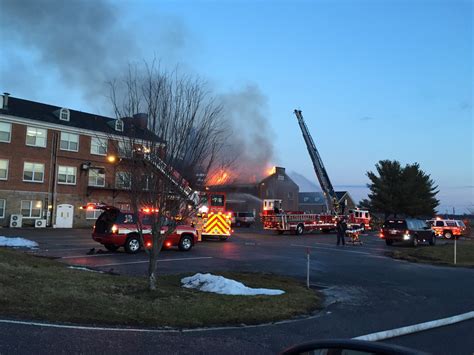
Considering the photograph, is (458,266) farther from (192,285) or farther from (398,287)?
(192,285)

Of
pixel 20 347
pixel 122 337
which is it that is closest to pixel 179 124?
pixel 122 337

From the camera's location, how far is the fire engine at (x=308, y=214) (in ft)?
134

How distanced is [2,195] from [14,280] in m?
31.1

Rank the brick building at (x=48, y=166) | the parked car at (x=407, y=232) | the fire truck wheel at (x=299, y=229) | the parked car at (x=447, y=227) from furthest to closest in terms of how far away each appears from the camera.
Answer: the parked car at (x=447, y=227)
the fire truck wheel at (x=299, y=229)
the brick building at (x=48, y=166)
the parked car at (x=407, y=232)

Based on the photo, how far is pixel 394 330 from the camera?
775 cm

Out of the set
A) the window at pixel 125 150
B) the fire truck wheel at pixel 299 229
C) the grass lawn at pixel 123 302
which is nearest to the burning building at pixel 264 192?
the fire truck wheel at pixel 299 229

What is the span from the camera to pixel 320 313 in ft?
31.2

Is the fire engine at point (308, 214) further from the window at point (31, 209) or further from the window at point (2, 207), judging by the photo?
the window at point (2, 207)

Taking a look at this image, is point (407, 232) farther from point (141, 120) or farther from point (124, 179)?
point (141, 120)

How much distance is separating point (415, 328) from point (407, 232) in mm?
24054

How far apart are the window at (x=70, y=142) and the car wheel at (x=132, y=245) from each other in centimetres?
2475

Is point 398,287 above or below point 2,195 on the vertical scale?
below

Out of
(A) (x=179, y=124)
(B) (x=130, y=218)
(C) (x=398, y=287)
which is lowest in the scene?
(C) (x=398, y=287)

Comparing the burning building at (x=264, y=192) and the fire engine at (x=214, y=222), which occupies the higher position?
the burning building at (x=264, y=192)
